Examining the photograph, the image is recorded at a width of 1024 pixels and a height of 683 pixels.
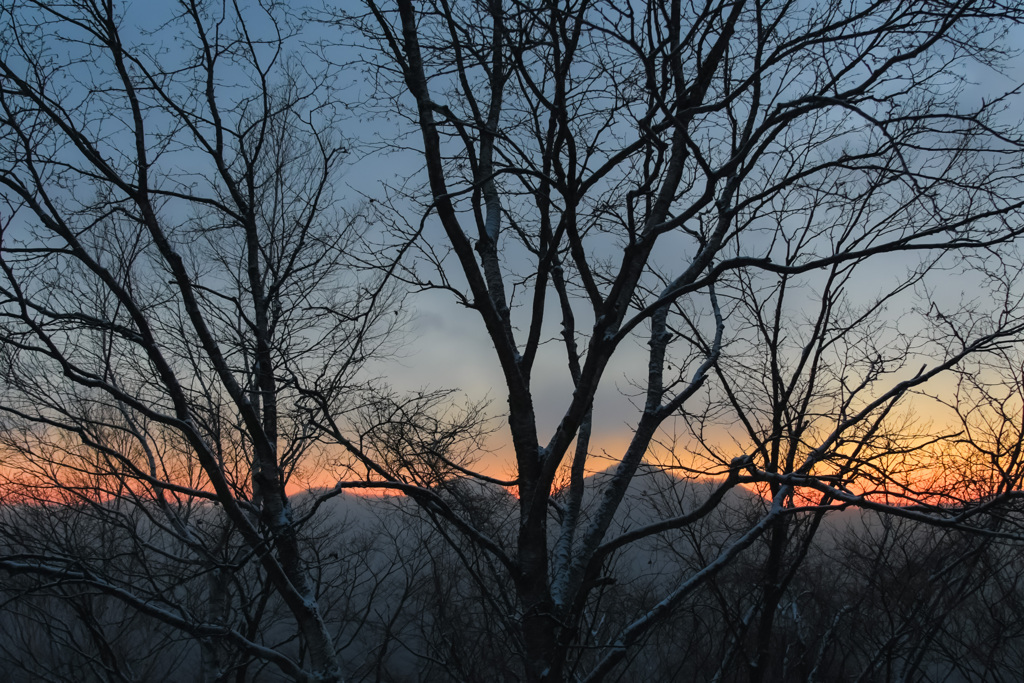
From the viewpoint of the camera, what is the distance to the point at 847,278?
8.57 meters

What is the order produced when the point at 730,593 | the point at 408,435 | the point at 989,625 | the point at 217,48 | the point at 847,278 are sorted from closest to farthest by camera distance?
the point at 408,435
the point at 217,48
the point at 847,278
the point at 989,625
the point at 730,593

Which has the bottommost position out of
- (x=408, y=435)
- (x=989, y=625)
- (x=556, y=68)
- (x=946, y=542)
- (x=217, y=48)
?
(x=989, y=625)

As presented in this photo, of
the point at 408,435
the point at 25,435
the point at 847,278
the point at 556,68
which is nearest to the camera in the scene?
the point at 556,68

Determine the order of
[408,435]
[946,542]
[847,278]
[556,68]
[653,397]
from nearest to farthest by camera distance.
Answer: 1. [556,68]
2. [653,397]
3. [408,435]
4. [847,278]
5. [946,542]

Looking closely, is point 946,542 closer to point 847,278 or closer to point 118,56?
point 847,278

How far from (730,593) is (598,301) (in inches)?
471

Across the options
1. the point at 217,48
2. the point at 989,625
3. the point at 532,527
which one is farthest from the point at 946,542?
the point at 217,48

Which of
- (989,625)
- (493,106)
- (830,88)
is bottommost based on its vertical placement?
(989,625)

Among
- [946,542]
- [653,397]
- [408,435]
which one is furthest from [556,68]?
[946,542]

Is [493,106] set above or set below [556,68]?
above

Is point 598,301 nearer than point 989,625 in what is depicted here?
Yes

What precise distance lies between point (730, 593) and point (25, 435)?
43.4ft

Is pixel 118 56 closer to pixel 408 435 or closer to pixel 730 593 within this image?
pixel 408 435

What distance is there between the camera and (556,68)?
15.1 ft
